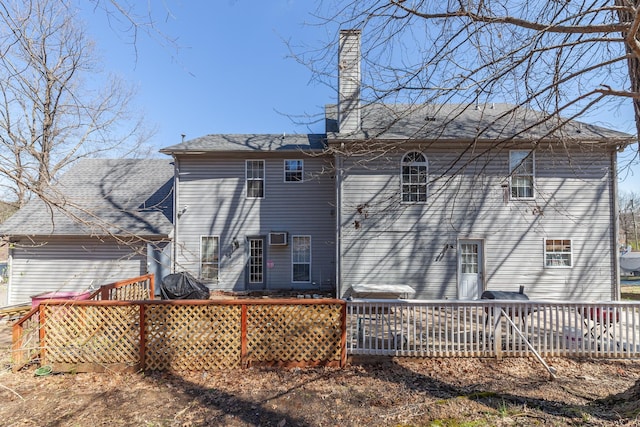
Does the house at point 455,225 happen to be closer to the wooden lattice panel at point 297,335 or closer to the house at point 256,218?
the house at point 256,218

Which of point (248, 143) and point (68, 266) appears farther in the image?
point (248, 143)

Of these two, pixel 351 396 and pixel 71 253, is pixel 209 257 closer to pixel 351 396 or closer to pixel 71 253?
pixel 71 253

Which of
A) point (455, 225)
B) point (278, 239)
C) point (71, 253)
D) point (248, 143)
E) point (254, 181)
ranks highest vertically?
point (248, 143)

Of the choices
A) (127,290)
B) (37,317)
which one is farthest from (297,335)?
(127,290)

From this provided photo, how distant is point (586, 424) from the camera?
2793 mm

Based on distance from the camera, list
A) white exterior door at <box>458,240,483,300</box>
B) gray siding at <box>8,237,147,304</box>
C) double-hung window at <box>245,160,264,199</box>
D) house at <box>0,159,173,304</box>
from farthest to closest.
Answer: double-hung window at <box>245,160,264,199</box>, gray siding at <box>8,237,147,304</box>, house at <box>0,159,173,304</box>, white exterior door at <box>458,240,483,300</box>

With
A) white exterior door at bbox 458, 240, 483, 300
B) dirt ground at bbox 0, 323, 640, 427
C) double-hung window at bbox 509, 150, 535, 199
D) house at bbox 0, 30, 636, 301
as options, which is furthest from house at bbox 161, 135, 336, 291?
double-hung window at bbox 509, 150, 535, 199

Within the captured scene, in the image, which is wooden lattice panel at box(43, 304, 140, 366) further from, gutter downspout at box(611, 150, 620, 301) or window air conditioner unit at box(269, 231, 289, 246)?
gutter downspout at box(611, 150, 620, 301)

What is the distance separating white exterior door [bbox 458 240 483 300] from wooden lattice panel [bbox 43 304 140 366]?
332 inches

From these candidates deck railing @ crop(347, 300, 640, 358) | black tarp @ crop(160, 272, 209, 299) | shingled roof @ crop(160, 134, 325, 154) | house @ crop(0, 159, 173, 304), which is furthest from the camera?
shingled roof @ crop(160, 134, 325, 154)

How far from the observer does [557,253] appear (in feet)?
28.5

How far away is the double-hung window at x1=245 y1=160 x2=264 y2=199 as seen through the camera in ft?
33.9

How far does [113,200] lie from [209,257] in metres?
4.48

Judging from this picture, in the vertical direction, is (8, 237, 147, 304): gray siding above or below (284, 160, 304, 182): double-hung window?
below
